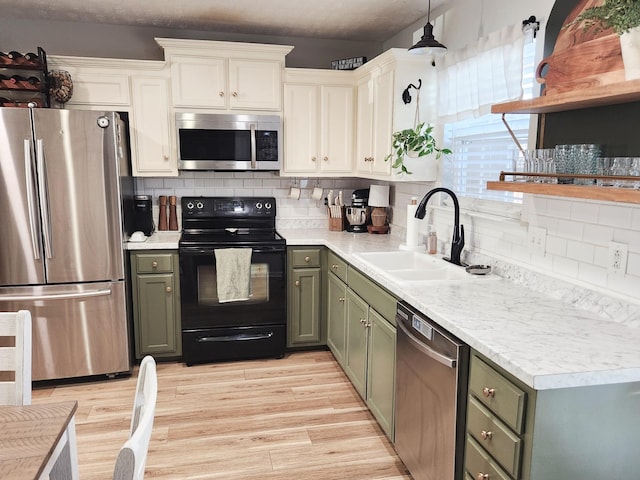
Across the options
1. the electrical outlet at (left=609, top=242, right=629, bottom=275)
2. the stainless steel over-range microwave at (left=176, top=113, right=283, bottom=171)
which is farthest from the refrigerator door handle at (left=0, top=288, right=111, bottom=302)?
the electrical outlet at (left=609, top=242, right=629, bottom=275)

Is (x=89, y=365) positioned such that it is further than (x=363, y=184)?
No

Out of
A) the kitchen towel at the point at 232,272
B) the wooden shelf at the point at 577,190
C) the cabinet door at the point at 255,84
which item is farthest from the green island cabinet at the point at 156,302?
the wooden shelf at the point at 577,190

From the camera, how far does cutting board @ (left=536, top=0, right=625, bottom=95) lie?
1694 mm

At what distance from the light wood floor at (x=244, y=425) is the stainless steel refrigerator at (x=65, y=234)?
337 mm

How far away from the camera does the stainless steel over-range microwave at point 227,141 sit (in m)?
3.63

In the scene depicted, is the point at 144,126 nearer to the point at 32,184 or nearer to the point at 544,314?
the point at 32,184

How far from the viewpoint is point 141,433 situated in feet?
2.93

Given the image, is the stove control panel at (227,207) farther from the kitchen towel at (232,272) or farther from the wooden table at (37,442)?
the wooden table at (37,442)

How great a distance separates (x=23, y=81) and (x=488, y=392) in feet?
11.5

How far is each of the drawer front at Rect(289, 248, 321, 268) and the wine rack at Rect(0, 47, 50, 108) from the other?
205 cm

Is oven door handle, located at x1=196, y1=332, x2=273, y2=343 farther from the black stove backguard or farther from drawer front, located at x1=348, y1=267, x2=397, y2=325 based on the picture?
drawer front, located at x1=348, y1=267, x2=397, y2=325

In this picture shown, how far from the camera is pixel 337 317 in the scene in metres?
3.47

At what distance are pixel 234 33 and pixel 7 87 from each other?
1.67 metres

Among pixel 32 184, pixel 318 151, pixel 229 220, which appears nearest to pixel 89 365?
pixel 32 184
